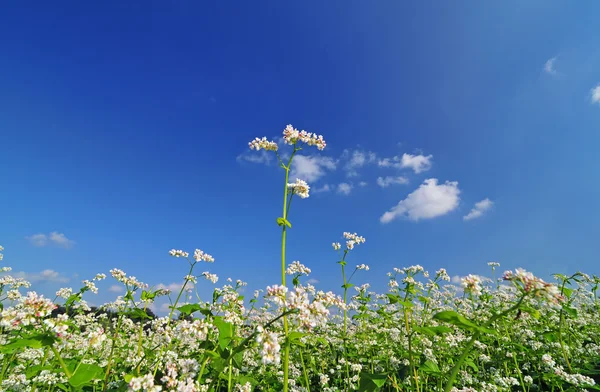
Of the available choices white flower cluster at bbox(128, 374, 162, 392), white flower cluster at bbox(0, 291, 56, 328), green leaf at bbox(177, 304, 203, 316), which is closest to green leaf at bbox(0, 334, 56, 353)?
white flower cluster at bbox(0, 291, 56, 328)

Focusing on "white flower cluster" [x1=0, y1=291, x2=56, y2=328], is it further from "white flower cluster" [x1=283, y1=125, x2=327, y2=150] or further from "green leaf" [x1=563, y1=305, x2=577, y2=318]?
"green leaf" [x1=563, y1=305, x2=577, y2=318]

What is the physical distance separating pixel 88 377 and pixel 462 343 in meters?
6.95

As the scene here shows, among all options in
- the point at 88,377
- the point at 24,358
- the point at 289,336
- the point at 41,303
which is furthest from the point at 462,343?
the point at 24,358

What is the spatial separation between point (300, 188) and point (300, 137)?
0.96 metres

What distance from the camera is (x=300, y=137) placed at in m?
5.31

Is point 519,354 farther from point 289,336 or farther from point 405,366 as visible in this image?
point 289,336

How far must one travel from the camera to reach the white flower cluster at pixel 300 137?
524 cm

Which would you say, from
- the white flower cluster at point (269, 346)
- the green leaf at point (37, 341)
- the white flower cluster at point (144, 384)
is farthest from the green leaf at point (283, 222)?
the green leaf at point (37, 341)

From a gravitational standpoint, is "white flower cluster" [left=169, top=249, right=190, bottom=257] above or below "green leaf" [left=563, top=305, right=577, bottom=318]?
above

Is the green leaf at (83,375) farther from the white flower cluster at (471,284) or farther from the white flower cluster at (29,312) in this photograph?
the white flower cluster at (471,284)

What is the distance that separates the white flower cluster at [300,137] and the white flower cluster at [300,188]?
0.77 metres

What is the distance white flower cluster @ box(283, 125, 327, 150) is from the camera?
5241 mm

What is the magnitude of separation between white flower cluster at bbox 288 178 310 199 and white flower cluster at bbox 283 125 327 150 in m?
0.77

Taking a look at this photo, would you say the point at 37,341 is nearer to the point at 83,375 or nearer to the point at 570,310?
the point at 83,375
